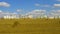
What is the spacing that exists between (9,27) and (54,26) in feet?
3.00

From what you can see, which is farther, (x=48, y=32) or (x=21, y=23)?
(x=21, y=23)

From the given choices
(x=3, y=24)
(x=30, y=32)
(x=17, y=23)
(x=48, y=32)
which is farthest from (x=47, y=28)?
(x=3, y=24)

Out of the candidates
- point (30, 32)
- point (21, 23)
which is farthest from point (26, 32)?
point (21, 23)

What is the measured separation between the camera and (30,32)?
9.85 feet

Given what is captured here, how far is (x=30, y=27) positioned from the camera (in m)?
3.09

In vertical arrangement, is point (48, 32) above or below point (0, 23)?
below

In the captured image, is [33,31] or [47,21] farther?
[47,21]

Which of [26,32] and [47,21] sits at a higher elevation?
[47,21]

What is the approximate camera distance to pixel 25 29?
3074mm

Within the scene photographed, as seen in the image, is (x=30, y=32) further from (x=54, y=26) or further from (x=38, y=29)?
(x=54, y=26)

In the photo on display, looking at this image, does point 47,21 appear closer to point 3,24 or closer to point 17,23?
point 17,23

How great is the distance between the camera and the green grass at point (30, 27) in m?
3.01

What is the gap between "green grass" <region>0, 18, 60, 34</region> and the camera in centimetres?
301

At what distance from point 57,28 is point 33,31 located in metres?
0.49
